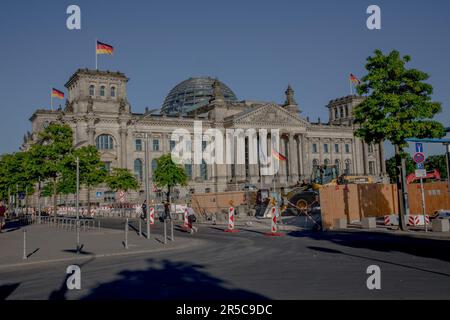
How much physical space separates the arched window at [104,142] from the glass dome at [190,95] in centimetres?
3146

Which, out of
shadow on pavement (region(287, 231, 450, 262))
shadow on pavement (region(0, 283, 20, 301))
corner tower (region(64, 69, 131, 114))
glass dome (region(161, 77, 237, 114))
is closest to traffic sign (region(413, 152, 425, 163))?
shadow on pavement (region(287, 231, 450, 262))

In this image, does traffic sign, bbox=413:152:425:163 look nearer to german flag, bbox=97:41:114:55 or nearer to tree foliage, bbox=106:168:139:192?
german flag, bbox=97:41:114:55

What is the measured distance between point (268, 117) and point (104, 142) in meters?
33.8

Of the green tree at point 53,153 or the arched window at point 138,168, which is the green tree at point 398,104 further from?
the arched window at point 138,168

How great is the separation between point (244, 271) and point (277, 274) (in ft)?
3.84

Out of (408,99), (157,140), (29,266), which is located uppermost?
(157,140)

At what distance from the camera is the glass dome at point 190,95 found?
116081 mm

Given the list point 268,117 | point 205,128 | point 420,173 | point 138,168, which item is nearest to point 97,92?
point 138,168

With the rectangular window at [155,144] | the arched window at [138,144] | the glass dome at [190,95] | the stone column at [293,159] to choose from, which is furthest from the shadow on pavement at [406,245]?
the glass dome at [190,95]

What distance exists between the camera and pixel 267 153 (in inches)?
3861
